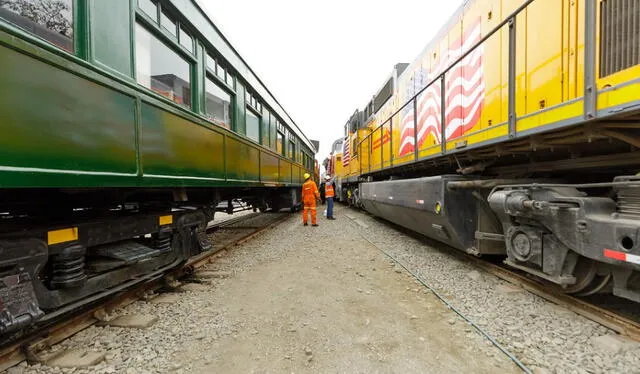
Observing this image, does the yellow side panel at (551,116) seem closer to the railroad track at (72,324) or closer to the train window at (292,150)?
the railroad track at (72,324)

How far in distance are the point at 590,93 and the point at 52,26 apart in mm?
3689

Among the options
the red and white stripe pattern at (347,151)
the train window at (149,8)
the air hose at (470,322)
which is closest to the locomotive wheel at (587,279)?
the air hose at (470,322)

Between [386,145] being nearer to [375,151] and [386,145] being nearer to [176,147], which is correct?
[375,151]

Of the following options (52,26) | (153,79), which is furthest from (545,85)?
(52,26)

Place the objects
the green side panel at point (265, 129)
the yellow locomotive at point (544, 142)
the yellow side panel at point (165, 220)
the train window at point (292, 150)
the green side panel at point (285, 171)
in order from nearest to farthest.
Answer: the yellow locomotive at point (544, 142)
the yellow side panel at point (165, 220)
the green side panel at point (265, 129)
the green side panel at point (285, 171)
the train window at point (292, 150)

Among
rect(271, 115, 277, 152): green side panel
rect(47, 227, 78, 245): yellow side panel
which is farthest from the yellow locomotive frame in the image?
rect(271, 115, 277, 152): green side panel

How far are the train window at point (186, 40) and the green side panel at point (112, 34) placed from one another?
36.7 inches

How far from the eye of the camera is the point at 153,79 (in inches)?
116

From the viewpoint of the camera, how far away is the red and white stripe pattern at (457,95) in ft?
12.7

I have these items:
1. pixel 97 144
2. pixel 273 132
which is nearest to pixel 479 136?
pixel 97 144

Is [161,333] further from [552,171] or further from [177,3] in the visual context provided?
[552,171]

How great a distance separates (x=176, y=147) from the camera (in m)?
3.08

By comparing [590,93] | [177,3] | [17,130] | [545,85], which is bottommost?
[17,130]

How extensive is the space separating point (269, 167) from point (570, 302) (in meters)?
5.81
